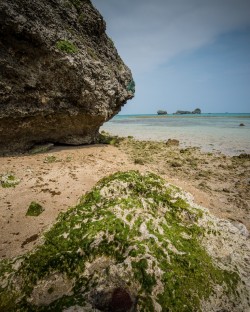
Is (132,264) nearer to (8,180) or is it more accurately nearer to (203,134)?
(8,180)

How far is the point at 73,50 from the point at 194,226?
9982mm

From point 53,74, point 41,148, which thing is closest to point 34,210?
point 41,148

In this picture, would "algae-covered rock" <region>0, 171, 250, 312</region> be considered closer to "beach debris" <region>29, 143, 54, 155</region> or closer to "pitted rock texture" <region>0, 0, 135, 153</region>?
"beach debris" <region>29, 143, 54, 155</region>

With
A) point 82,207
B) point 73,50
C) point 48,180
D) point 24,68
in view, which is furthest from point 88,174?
point 73,50

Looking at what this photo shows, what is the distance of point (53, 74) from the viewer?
10.5m

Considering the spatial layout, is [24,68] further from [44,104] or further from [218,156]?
[218,156]

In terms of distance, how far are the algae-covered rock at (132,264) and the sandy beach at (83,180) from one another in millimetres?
1161

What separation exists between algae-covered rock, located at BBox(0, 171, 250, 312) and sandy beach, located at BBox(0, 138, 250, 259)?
1.16 m

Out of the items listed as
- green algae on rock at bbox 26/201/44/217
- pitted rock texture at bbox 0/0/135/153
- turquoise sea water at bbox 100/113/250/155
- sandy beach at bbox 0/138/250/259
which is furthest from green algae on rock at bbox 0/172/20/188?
turquoise sea water at bbox 100/113/250/155

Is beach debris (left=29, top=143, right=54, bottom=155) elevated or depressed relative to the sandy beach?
elevated

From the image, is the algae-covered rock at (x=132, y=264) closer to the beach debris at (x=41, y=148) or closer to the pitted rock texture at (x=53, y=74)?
the beach debris at (x=41, y=148)

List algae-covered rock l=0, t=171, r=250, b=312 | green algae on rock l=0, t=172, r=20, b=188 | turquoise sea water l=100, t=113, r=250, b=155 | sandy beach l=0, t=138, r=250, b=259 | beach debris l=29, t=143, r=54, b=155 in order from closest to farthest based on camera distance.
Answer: algae-covered rock l=0, t=171, r=250, b=312 < sandy beach l=0, t=138, r=250, b=259 < green algae on rock l=0, t=172, r=20, b=188 < beach debris l=29, t=143, r=54, b=155 < turquoise sea water l=100, t=113, r=250, b=155

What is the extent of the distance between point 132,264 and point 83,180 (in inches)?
198

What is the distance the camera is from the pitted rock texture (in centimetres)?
938
